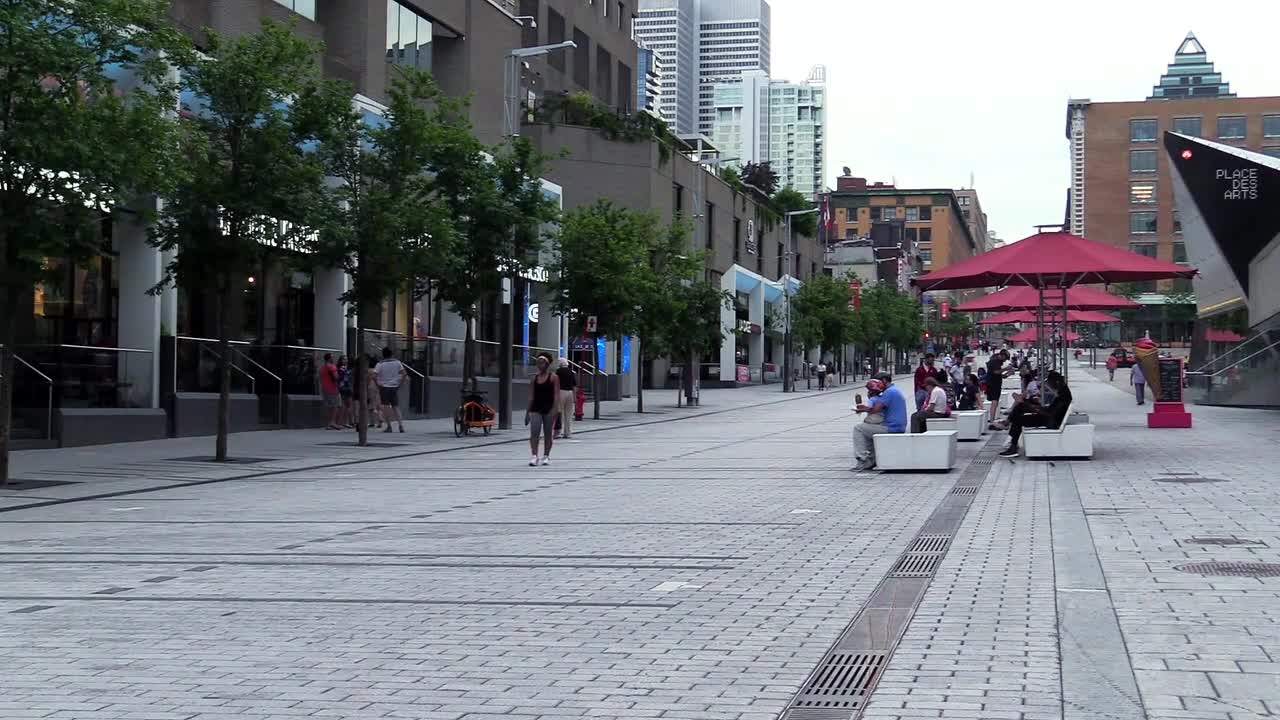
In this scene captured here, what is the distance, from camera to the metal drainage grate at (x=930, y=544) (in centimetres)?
1116

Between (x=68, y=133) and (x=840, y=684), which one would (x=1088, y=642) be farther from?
(x=68, y=133)

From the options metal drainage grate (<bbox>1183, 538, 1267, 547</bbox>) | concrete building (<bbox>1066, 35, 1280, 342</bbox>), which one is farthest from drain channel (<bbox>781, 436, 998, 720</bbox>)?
concrete building (<bbox>1066, 35, 1280, 342</bbox>)

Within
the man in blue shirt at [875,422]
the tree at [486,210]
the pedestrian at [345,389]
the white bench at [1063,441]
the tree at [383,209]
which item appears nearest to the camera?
the man in blue shirt at [875,422]

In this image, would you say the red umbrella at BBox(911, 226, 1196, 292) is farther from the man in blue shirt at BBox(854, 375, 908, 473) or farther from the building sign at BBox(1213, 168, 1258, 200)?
the building sign at BBox(1213, 168, 1258, 200)

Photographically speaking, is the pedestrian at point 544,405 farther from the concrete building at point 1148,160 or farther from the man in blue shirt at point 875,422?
the concrete building at point 1148,160

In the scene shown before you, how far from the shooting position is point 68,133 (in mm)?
16234

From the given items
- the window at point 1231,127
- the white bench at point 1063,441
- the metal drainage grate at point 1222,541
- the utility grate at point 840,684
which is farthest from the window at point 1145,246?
the utility grate at point 840,684

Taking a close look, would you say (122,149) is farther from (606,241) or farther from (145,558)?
(606,241)

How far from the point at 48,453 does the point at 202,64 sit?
23.2ft

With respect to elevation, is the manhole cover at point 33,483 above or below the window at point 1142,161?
below

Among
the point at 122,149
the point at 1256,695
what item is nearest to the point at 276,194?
the point at 122,149

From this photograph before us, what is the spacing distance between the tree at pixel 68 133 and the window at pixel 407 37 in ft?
66.1

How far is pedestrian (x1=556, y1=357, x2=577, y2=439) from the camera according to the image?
28297mm

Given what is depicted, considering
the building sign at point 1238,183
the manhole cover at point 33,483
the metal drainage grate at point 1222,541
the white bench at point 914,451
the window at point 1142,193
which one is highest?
the window at point 1142,193
